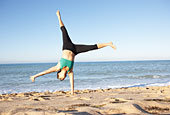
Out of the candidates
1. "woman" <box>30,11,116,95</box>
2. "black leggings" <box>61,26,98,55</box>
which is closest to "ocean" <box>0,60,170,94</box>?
"woman" <box>30,11,116,95</box>

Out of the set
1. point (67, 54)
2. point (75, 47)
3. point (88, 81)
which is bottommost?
point (88, 81)

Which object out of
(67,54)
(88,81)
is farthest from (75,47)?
(88,81)

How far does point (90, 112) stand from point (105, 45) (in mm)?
2384

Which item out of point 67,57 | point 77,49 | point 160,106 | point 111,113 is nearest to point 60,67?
point 67,57

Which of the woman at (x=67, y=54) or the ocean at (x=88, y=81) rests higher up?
the woman at (x=67, y=54)

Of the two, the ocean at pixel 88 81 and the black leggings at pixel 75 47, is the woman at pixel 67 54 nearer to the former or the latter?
the black leggings at pixel 75 47

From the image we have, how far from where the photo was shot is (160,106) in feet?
11.3

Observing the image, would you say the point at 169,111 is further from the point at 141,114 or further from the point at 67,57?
the point at 67,57

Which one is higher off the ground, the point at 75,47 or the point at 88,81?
the point at 75,47

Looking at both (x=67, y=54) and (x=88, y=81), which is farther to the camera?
(x=88, y=81)

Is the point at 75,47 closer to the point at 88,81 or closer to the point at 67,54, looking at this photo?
the point at 67,54

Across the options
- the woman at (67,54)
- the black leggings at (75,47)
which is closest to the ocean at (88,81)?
the woman at (67,54)

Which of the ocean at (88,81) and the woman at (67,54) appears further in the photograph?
the ocean at (88,81)

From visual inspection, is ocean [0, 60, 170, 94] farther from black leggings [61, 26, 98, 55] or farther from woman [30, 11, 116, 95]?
black leggings [61, 26, 98, 55]
